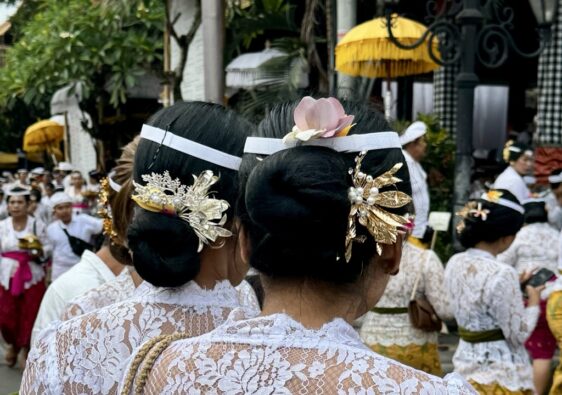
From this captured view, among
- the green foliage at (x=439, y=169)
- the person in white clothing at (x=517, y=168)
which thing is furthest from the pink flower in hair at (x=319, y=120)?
the green foliage at (x=439, y=169)

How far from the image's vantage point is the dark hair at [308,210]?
4.61ft

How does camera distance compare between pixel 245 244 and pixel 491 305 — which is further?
pixel 491 305

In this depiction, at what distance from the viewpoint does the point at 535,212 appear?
676cm

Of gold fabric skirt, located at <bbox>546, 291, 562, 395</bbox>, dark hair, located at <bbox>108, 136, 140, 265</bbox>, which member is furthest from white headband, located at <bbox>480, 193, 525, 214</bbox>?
dark hair, located at <bbox>108, 136, 140, 265</bbox>

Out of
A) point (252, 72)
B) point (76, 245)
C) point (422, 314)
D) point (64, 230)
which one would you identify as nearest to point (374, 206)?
point (422, 314)

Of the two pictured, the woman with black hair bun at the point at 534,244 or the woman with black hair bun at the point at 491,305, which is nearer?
the woman with black hair bun at the point at 491,305

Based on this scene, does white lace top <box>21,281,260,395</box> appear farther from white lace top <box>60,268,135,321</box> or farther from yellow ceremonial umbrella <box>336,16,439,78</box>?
yellow ceremonial umbrella <box>336,16,439,78</box>

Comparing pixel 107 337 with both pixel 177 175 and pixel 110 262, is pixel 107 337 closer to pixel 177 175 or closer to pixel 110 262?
pixel 177 175

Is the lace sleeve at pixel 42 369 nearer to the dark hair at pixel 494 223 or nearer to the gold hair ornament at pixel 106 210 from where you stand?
the gold hair ornament at pixel 106 210

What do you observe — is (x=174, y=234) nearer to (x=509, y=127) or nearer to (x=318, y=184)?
(x=318, y=184)

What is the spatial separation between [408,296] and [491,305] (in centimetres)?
91

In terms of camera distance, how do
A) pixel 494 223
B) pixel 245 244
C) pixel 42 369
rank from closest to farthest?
1. pixel 245 244
2. pixel 42 369
3. pixel 494 223

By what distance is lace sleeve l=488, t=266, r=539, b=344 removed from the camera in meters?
4.29

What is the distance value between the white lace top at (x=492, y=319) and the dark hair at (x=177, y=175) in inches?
102
